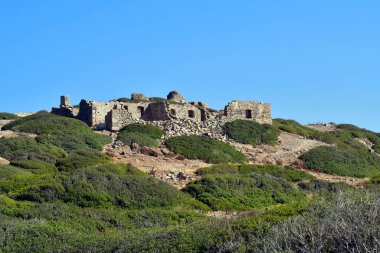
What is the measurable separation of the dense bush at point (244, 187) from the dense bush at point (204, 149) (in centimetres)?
309

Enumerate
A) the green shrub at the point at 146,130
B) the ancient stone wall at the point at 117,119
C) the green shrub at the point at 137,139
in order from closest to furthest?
the green shrub at the point at 137,139 < the green shrub at the point at 146,130 < the ancient stone wall at the point at 117,119

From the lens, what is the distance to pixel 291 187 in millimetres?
37156

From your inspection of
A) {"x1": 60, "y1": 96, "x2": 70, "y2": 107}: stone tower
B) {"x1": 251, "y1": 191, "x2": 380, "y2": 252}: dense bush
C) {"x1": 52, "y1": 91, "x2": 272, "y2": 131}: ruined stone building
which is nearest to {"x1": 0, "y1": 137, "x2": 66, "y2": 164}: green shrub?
{"x1": 52, "y1": 91, "x2": 272, "y2": 131}: ruined stone building

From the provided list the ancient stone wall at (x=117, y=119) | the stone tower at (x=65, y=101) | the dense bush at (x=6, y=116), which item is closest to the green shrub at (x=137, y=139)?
the ancient stone wall at (x=117, y=119)

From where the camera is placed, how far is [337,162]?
151 ft

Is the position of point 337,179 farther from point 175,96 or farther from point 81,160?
point 175,96

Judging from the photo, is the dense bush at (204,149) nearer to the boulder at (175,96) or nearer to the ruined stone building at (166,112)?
the ruined stone building at (166,112)

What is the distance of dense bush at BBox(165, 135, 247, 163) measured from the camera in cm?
4347

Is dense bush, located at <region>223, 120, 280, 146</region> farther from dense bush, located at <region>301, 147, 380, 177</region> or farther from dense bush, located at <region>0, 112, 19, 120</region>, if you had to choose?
dense bush, located at <region>0, 112, 19, 120</region>

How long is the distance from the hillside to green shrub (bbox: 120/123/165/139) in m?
0.08

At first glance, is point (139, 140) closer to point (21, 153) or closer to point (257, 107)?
point (21, 153)

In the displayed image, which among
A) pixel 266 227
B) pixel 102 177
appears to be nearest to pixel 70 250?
pixel 266 227

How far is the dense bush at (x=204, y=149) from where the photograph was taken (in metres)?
43.5

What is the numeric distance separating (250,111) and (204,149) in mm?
11113
